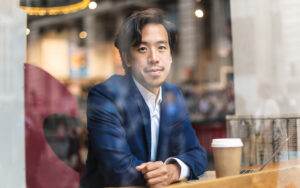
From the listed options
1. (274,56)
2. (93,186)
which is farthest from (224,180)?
(274,56)

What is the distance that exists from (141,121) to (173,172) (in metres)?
0.27

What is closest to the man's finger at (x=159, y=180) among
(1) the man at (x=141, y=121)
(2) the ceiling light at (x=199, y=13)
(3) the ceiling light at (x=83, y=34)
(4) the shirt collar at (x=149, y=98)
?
(1) the man at (x=141, y=121)

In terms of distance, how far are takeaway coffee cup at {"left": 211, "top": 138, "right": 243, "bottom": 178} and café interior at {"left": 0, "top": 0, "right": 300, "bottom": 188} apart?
0.17 ft

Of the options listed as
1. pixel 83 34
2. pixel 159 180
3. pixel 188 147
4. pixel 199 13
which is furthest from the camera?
pixel 199 13

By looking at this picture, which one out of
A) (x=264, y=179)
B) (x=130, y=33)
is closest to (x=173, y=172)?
(x=264, y=179)

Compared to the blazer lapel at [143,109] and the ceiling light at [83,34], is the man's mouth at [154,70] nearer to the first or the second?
the blazer lapel at [143,109]

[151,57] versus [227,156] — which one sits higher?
[151,57]

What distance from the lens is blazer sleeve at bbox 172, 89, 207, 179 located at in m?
1.78

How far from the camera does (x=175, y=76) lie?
1969 mm

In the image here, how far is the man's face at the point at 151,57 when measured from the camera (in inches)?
67.9

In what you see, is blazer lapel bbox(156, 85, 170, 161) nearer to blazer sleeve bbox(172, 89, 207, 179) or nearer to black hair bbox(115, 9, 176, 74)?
blazer sleeve bbox(172, 89, 207, 179)

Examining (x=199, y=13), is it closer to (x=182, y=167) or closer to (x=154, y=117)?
(x=154, y=117)

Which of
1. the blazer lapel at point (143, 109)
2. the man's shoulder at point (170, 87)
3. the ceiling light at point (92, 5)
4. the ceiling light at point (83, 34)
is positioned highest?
the ceiling light at point (92, 5)

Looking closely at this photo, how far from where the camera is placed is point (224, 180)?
1.55 m
